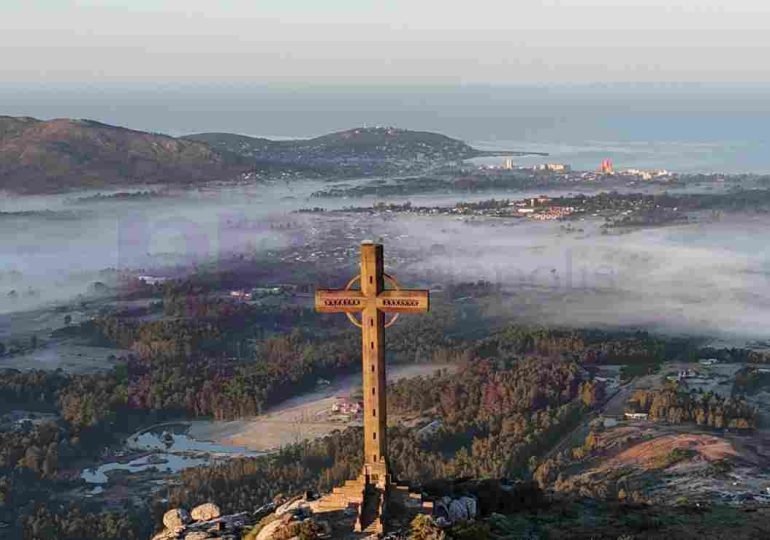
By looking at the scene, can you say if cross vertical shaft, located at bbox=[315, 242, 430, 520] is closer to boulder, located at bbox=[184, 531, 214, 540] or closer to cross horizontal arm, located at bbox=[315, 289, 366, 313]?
cross horizontal arm, located at bbox=[315, 289, 366, 313]

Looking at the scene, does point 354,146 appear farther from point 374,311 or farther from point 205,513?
point 374,311

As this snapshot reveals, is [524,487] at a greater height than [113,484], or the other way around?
[524,487]

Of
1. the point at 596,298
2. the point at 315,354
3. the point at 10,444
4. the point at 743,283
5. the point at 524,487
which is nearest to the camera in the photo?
the point at 524,487

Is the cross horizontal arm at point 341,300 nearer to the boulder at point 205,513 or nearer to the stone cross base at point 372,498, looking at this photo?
the stone cross base at point 372,498

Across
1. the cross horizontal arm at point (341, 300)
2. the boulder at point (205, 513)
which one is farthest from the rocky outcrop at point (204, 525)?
the cross horizontal arm at point (341, 300)

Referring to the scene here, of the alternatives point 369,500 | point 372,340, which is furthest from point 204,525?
point 372,340

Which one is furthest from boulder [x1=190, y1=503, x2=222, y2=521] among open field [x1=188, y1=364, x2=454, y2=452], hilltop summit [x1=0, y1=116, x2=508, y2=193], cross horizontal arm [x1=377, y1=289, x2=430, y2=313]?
hilltop summit [x1=0, y1=116, x2=508, y2=193]

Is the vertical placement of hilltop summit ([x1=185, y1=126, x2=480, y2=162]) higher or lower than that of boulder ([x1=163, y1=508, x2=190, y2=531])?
higher

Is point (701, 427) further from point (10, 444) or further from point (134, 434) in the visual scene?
point (10, 444)

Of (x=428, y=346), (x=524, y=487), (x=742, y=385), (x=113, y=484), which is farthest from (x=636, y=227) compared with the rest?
(x=524, y=487)

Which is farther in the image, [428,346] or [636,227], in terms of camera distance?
[636,227]
